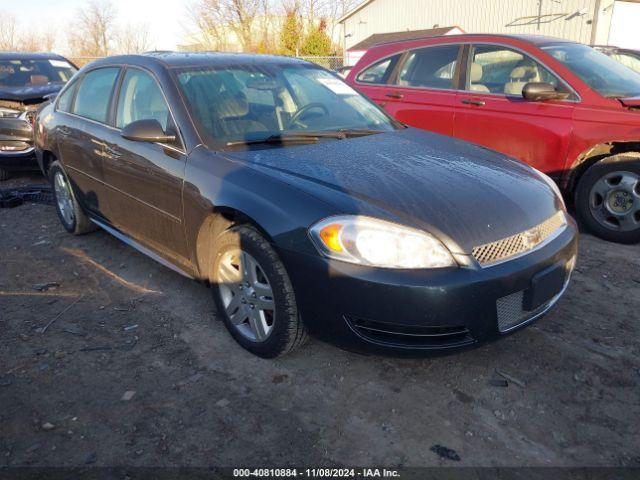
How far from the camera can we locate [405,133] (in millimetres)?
3709

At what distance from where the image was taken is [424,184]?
8.95ft

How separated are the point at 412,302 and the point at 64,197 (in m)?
3.85

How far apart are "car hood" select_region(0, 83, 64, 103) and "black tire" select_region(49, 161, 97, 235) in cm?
273

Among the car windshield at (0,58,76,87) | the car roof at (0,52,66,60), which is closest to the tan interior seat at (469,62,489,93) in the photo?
the car windshield at (0,58,76,87)

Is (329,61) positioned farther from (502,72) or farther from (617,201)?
(617,201)

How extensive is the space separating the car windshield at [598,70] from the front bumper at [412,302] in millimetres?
2888

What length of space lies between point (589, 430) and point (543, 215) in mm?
1052

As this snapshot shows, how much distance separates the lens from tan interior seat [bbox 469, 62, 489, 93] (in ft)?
17.5

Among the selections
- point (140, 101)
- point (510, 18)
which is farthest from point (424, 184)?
point (510, 18)

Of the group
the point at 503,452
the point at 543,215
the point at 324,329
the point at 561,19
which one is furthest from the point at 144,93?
the point at 561,19

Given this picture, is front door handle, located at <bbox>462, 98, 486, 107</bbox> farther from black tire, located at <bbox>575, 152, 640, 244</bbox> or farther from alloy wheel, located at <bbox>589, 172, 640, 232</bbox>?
alloy wheel, located at <bbox>589, 172, 640, 232</bbox>

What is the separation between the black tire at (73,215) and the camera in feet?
15.5

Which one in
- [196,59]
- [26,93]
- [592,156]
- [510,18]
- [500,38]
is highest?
[510,18]

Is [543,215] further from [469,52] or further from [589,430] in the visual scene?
[469,52]
